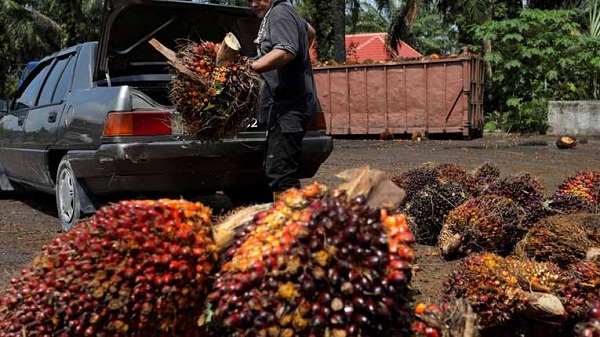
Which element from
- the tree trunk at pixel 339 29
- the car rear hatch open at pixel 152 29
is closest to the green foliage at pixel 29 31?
the tree trunk at pixel 339 29

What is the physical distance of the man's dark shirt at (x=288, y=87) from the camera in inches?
183

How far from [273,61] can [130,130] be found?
1.86 meters

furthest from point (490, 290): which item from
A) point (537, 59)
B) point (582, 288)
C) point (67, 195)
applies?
point (537, 59)

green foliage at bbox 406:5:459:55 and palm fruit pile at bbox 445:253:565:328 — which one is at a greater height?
palm fruit pile at bbox 445:253:565:328

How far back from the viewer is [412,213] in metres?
5.17

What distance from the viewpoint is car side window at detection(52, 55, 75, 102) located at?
6.81m

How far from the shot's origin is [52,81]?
748 centimetres

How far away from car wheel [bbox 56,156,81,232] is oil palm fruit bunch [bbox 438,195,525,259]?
11.2 feet

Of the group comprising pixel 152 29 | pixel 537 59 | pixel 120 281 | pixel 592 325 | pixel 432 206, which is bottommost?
pixel 537 59

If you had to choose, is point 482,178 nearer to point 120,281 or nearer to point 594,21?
point 120,281

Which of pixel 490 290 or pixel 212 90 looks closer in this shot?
pixel 490 290

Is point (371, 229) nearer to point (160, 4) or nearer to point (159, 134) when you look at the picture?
point (159, 134)

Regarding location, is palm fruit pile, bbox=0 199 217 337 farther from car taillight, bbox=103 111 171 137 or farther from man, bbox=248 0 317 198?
car taillight, bbox=103 111 171 137

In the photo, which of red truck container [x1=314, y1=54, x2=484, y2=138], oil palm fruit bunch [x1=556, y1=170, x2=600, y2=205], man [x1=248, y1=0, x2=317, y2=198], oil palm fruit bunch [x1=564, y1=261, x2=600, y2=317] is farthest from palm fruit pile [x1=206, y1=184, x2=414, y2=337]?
red truck container [x1=314, y1=54, x2=484, y2=138]
